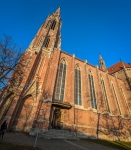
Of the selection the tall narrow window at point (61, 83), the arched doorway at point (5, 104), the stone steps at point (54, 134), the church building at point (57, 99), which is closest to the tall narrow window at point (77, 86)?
the church building at point (57, 99)

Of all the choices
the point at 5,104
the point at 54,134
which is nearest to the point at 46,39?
the point at 5,104

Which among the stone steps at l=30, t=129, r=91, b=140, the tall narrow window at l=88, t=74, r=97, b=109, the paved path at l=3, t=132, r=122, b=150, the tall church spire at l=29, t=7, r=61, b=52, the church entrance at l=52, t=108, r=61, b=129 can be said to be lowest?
the paved path at l=3, t=132, r=122, b=150

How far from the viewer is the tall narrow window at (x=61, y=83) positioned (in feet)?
57.3

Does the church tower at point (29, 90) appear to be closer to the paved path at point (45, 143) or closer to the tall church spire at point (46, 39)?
the tall church spire at point (46, 39)

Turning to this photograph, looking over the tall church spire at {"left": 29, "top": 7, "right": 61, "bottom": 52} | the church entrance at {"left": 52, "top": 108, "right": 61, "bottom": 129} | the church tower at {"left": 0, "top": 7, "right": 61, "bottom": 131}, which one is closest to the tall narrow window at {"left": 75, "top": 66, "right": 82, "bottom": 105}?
the church entrance at {"left": 52, "top": 108, "right": 61, "bottom": 129}

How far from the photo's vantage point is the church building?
1403 centimetres

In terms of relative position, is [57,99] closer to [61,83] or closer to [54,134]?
[61,83]

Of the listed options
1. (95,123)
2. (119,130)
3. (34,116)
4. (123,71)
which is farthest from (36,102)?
(123,71)

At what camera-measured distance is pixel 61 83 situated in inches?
742

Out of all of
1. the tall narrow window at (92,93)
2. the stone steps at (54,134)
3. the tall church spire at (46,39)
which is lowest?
the stone steps at (54,134)

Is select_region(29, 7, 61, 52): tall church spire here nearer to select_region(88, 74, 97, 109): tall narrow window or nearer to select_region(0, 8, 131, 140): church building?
select_region(0, 8, 131, 140): church building

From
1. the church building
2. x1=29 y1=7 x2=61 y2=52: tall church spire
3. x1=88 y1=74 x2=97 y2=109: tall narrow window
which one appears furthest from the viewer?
x1=29 y1=7 x2=61 y2=52: tall church spire

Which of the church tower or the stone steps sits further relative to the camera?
the church tower

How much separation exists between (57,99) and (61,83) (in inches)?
123
